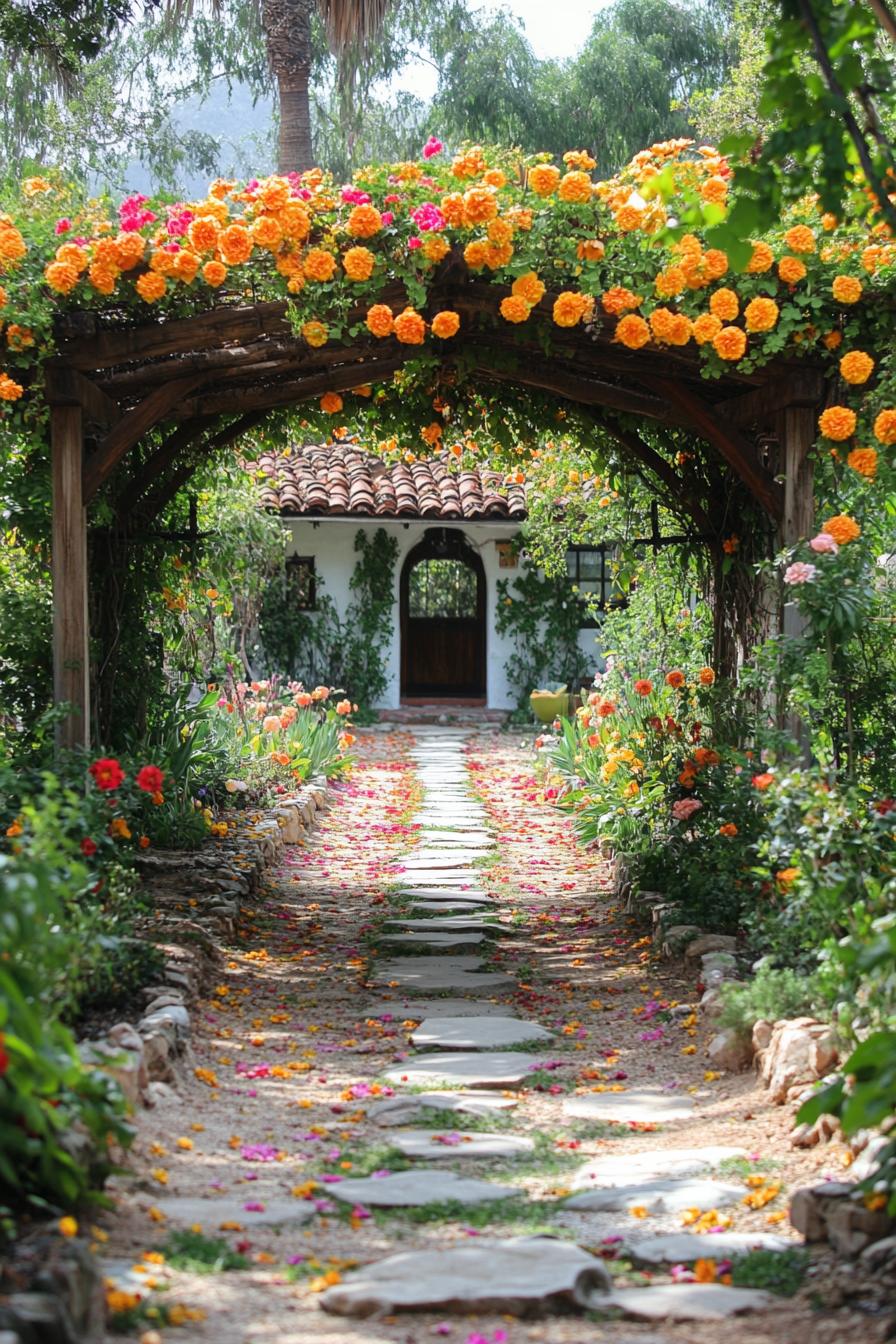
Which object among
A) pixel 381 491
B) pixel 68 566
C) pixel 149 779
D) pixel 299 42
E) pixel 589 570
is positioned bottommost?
pixel 149 779

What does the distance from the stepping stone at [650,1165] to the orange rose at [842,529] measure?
3050mm

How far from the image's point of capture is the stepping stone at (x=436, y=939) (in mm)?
7055

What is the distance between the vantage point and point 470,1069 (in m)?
5.04

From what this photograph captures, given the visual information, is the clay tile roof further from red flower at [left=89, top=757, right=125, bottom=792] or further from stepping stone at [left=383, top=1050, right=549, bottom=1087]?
stepping stone at [left=383, top=1050, right=549, bottom=1087]

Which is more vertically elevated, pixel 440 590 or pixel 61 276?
pixel 61 276

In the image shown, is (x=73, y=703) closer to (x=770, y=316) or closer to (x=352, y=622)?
(x=770, y=316)

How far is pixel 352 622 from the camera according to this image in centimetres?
1895

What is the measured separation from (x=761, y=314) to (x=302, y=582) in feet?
42.6

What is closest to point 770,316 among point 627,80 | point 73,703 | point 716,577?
point 716,577

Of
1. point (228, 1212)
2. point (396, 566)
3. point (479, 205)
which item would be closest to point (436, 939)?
point (479, 205)

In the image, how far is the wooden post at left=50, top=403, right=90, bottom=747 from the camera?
694 centimetres

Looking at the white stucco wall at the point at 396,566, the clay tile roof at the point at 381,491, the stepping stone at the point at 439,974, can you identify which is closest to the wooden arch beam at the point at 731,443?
the stepping stone at the point at 439,974

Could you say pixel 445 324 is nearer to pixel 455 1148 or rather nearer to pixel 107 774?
pixel 107 774

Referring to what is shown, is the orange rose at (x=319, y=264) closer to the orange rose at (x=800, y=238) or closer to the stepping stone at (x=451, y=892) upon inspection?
the orange rose at (x=800, y=238)
